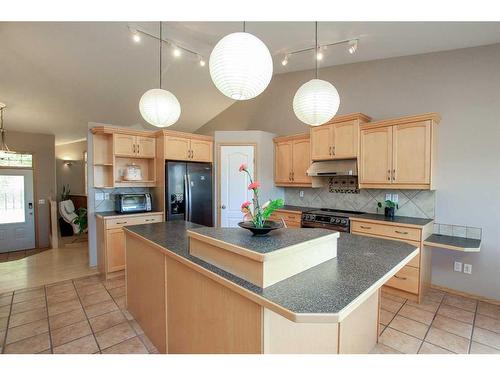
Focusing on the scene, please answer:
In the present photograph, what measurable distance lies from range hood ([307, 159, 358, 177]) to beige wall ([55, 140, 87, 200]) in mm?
6531

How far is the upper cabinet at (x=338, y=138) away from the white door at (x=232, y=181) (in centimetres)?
110

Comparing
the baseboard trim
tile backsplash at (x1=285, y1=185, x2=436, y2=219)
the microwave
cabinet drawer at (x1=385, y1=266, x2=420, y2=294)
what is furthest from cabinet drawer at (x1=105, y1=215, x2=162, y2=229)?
the baseboard trim

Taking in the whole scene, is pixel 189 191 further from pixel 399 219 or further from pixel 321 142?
pixel 399 219

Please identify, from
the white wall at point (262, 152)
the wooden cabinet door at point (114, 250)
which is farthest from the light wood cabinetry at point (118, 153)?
the white wall at point (262, 152)

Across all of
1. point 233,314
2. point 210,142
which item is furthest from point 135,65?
point 233,314

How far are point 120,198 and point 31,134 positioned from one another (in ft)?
12.2

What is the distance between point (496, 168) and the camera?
271 cm

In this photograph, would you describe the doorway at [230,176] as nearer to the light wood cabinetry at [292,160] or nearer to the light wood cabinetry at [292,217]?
the light wood cabinetry at [292,160]

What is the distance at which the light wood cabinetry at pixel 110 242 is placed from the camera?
11.4 feet

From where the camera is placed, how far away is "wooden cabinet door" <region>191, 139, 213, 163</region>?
13.8 ft

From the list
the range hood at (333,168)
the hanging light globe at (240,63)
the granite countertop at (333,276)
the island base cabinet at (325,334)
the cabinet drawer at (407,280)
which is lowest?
the cabinet drawer at (407,280)

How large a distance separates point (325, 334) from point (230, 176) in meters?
3.12

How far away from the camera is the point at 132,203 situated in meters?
3.87
